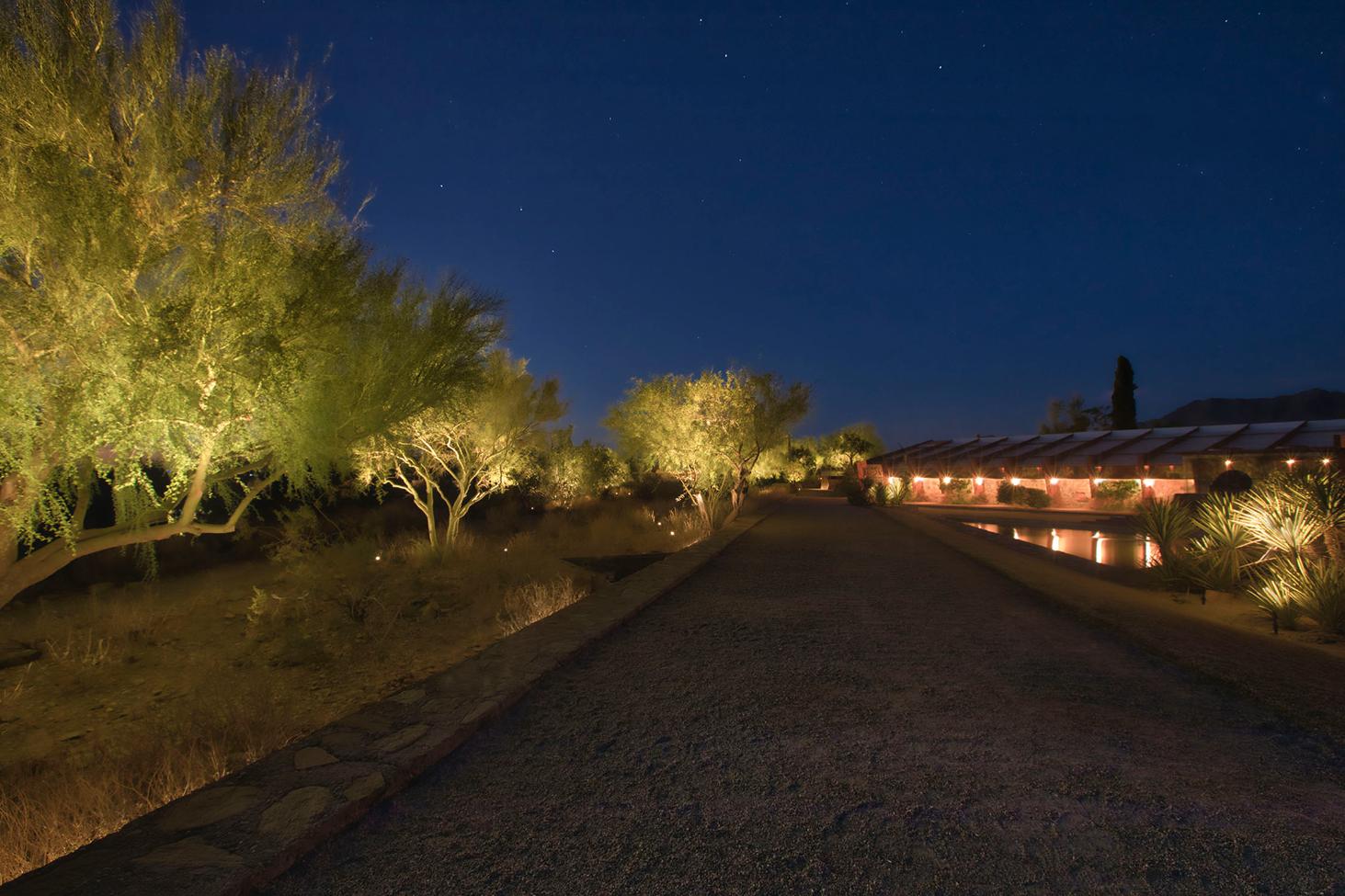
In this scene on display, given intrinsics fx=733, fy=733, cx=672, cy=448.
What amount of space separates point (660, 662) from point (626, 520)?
18775 mm

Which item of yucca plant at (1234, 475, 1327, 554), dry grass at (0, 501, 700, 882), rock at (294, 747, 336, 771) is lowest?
dry grass at (0, 501, 700, 882)

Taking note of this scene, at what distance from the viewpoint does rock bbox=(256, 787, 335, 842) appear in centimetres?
333

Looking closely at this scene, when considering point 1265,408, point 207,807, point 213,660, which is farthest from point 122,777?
point 1265,408

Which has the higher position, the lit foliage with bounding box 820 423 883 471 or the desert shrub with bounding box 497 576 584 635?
the lit foliage with bounding box 820 423 883 471

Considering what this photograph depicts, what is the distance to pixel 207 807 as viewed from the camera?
3602mm

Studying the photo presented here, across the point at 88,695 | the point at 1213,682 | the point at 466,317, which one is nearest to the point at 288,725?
the point at 88,695

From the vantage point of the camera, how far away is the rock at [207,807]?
3.43 m

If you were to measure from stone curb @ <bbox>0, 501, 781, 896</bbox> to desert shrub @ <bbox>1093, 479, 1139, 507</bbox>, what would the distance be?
36392 millimetres

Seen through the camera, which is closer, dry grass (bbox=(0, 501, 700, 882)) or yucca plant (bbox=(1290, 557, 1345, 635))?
dry grass (bbox=(0, 501, 700, 882))

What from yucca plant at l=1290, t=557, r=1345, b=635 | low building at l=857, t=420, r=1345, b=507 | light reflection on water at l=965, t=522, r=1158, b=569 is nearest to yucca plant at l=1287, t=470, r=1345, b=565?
yucca plant at l=1290, t=557, r=1345, b=635

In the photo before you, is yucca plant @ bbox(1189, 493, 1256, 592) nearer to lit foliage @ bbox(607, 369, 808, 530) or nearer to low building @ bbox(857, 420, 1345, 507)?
lit foliage @ bbox(607, 369, 808, 530)

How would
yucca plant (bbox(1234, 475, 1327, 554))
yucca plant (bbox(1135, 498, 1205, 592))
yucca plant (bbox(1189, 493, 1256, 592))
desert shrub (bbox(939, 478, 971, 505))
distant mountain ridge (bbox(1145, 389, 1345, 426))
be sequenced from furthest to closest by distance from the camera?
1. distant mountain ridge (bbox(1145, 389, 1345, 426))
2. desert shrub (bbox(939, 478, 971, 505))
3. yucca plant (bbox(1135, 498, 1205, 592))
4. yucca plant (bbox(1189, 493, 1256, 592))
5. yucca plant (bbox(1234, 475, 1327, 554))

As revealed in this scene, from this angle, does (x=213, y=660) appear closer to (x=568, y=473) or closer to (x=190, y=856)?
(x=190, y=856)

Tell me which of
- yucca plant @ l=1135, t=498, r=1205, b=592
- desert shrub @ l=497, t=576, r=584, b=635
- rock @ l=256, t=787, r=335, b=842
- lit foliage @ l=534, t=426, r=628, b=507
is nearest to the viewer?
rock @ l=256, t=787, r=335, b=842
